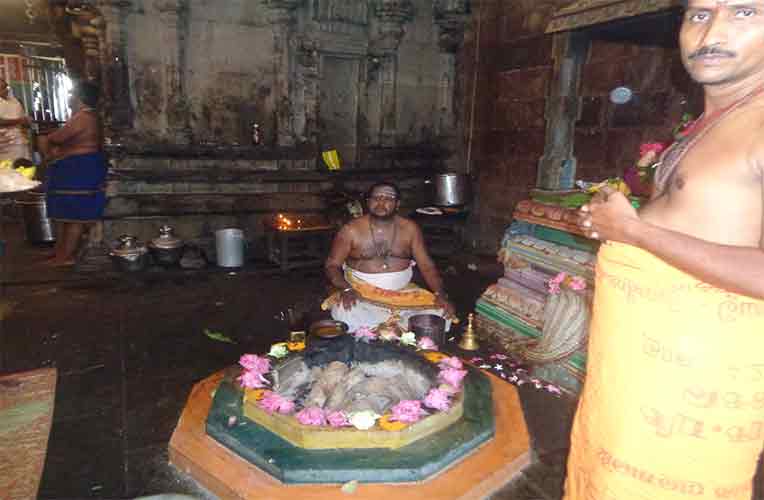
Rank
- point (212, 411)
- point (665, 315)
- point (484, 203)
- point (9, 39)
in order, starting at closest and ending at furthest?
point (665, 315) → point (212, 411) → point (484, 203) → point (9, 39)

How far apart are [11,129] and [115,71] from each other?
98.8 inches

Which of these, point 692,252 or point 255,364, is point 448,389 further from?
point 692,252

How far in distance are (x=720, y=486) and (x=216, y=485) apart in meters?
2.57

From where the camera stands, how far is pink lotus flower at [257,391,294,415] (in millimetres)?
3299

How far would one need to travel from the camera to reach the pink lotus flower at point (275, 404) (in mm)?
3299

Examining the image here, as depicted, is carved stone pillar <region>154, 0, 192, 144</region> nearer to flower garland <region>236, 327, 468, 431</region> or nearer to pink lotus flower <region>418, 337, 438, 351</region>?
flower garland <region>236, 327, 468, 431</region>

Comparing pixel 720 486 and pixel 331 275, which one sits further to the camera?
pixel 331 275

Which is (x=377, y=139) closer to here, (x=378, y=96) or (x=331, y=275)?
(x=378, y=96)

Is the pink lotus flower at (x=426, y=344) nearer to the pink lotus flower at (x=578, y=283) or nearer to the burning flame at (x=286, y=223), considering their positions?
the pink lotus flower at (x=578, y=283)

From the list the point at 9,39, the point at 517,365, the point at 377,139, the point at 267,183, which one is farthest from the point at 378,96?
the point at 9,39

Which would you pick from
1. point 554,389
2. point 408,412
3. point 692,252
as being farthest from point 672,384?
point 554,389

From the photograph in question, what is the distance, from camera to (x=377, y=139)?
405 inches

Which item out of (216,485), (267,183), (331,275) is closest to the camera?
(216,485)

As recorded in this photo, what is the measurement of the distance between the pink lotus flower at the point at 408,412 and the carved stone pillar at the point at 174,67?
740cm
